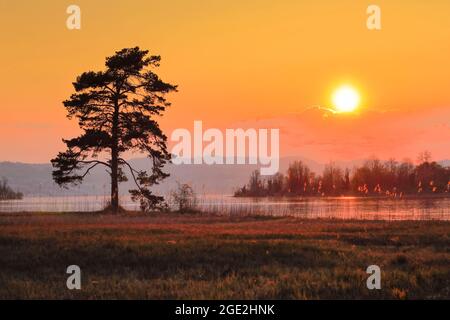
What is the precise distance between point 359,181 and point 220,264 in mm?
152707

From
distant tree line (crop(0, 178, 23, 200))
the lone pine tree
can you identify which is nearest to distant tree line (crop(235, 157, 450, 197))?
distant tree line (crop(0, 178, 23, 200))

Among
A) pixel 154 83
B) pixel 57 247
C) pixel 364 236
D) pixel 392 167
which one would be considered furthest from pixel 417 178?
pixel 57 247

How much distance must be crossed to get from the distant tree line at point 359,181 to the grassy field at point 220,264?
399 feet

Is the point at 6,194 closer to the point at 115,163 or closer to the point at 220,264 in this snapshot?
the point at 115,163

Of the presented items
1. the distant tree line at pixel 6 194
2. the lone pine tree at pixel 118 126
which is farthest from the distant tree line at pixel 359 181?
the lone pine tree at pixel 118 126

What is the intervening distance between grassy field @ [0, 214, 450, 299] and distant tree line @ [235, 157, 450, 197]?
4786 inches

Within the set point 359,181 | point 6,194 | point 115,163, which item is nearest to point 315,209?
point 115,163

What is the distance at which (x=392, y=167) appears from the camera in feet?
544

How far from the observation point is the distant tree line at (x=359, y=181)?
151125 mm

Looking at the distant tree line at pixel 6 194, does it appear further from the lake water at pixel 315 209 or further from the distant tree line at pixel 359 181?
the distant tree line at pixel 359 181

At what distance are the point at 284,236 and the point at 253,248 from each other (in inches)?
238

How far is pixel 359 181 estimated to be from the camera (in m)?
169

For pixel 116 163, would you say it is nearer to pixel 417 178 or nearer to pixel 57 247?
pixel 57 247

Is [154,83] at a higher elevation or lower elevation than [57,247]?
higher
